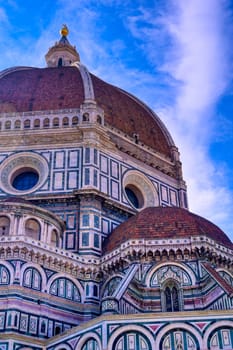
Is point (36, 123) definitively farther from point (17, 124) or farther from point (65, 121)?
point (65, 121)

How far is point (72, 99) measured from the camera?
30.3 m

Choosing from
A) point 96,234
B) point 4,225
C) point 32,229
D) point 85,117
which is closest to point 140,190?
point 85,117

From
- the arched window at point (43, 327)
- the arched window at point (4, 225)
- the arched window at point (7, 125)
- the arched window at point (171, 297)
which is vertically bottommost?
the arched window at point (43, 327)

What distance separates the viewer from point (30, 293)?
66.7 ft

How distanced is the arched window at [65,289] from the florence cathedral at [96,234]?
0.17 ft

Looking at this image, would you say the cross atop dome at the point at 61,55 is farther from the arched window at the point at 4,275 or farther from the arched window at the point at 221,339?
the arched window at the point at 221,339

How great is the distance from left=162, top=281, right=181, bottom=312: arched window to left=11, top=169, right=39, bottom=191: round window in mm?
9635

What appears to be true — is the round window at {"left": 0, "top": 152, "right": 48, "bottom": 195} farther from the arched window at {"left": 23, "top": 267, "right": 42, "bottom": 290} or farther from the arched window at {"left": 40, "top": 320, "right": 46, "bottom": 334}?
the arched window at {"left": 40, "top": 320, "right": 46, "bottom": 334}

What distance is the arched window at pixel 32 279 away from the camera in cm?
2050

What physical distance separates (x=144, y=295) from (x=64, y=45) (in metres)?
27.7

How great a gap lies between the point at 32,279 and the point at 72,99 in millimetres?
12918

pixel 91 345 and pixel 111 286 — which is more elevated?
pixel 111 286

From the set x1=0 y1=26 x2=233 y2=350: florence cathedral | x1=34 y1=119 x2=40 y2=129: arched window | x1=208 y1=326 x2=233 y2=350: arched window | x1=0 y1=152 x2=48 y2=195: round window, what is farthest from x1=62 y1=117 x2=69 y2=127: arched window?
x1=208 y1=326 x2=233 y2=350: arched window

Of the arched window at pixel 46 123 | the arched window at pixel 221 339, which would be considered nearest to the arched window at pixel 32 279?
the arched window at pixel 221 339
